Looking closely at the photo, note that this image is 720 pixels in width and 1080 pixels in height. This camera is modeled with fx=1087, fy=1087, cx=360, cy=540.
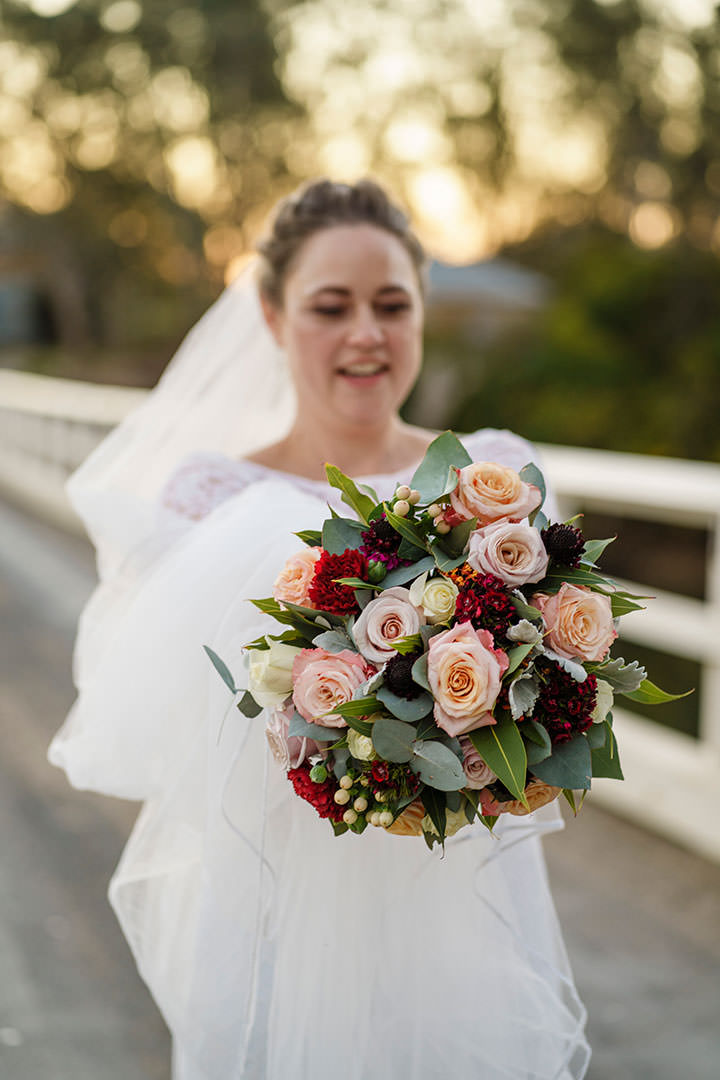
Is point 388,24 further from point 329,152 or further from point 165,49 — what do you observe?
point 165,49

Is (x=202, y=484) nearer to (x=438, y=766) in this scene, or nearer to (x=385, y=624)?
(x=385, y=624)

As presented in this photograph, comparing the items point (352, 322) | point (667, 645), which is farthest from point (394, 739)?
point (667, 645)

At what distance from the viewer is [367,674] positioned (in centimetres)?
150

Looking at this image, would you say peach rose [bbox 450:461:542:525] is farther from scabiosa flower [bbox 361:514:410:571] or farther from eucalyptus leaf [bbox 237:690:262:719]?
eucalyptus leaf [bbox 237:690:262:719]

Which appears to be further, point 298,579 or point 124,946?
point 124,946

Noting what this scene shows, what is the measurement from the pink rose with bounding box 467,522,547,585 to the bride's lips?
0.86 metres

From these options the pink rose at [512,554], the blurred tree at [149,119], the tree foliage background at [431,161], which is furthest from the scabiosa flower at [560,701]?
the blurred tree at [149,119]

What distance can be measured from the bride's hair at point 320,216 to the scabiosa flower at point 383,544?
3.17ft

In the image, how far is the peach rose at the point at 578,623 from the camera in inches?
56.7

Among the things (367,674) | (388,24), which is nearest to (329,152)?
(388,24)

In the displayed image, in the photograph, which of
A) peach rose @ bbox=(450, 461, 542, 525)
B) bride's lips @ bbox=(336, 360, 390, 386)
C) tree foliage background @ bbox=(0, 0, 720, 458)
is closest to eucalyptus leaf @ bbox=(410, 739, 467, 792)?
peach rose @ bbox=(450, 461, 542, 525)

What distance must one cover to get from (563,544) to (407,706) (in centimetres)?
31

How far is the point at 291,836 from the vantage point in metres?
1.86

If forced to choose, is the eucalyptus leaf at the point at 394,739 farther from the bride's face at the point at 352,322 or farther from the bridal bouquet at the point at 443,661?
the bride's face at the point at 352,322
